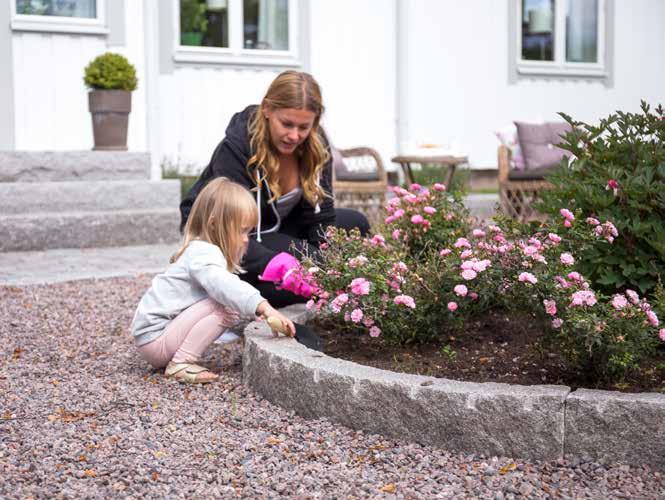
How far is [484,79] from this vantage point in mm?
11414

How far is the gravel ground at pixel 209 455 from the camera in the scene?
250cm

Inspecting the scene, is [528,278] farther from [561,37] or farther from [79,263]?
[561,37]

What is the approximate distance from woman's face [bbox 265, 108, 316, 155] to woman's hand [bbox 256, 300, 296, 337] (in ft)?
2.93

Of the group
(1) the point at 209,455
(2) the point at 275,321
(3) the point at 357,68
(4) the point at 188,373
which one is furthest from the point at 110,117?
(1) the point at 209,455

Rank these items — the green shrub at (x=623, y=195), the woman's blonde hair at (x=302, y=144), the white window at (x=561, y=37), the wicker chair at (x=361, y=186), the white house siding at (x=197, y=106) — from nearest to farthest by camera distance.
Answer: the green shrub at (x=623, y=195), the woman's blonde hair at (x=302, y=144), the wicker chair at (x=361, y=186), the white house siding at (x=197, y=106), the white window at (x=561, y=37)

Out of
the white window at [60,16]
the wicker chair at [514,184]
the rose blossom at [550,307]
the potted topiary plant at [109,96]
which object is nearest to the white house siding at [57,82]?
the white window at [60,16]

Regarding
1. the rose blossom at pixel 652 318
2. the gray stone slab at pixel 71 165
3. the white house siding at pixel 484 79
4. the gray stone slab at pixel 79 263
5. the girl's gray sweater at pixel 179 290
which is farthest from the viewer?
the white house siding at pixel 484 79

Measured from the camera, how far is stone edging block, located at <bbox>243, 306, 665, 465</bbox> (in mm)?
2592

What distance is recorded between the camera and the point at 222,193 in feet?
11.5

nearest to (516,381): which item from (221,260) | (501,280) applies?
(501,280)

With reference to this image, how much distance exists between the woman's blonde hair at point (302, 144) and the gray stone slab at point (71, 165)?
4.10 meters

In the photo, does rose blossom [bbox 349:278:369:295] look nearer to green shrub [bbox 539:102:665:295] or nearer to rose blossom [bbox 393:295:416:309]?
rose blossom [bbox 393:295:416:309]

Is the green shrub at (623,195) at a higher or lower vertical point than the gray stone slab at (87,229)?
higher

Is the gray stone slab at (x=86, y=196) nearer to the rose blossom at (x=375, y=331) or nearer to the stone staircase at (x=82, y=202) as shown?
the stone staircase at (x=82, y=202)
